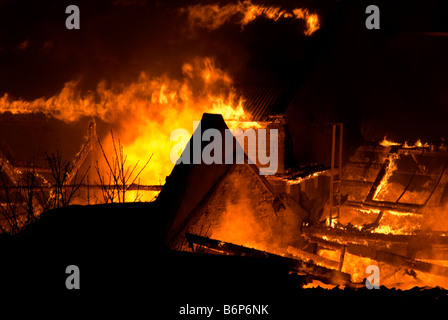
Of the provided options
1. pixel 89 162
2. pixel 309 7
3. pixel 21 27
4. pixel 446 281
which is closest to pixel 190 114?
pixel 89 162

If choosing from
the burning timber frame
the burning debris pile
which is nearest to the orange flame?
the burning timber frame

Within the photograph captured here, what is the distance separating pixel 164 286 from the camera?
18.5 ft

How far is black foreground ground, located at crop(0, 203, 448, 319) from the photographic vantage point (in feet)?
17.5

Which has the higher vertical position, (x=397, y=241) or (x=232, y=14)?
(x=232, y=14)

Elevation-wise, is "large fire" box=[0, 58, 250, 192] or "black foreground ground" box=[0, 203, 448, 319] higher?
"large fire" box=[0, 58, 250, 192]

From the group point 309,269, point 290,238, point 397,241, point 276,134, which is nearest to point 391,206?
point 397,241

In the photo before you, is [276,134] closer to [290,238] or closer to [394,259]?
[290,238]

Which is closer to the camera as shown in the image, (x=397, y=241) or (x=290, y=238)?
(x=397, y=241)

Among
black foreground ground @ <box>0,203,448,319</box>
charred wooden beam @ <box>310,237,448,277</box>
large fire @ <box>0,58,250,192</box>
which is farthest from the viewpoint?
large fire @ <box>0,58,250,192</box>

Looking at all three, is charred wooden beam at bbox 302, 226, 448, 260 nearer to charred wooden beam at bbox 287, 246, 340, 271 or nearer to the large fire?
charred wooden beam at bbox 287, 246, 340, 271

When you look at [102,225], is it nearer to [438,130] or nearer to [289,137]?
[289,137]

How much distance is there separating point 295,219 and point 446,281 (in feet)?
9.24

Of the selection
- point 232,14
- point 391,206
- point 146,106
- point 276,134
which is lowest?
point 391,206

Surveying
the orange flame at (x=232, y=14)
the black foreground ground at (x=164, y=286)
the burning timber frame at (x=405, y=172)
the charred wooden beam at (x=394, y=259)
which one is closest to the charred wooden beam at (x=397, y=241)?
the charred wooden beam at (x=394, y=259)
